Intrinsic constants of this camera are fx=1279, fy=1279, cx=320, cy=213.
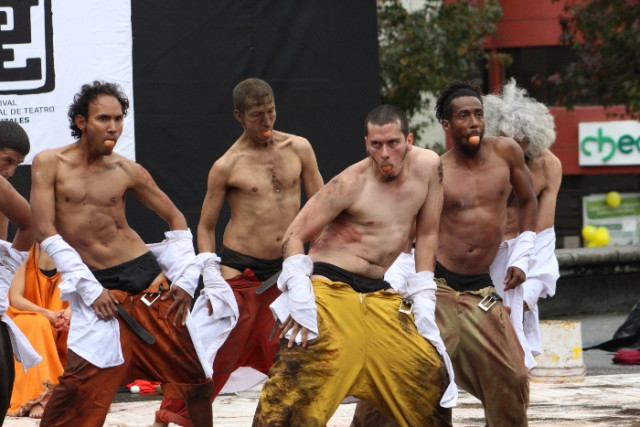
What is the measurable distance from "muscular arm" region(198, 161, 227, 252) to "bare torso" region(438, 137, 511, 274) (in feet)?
4.66

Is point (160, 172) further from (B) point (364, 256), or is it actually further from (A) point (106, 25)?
(B) point (364, 256)

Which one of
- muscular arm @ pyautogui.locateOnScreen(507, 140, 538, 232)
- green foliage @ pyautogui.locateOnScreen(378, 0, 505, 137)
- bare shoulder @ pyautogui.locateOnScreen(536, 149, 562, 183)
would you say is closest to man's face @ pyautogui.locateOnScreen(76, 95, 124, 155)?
muscular arm @ pyautogui.locateOnScreen(507, 140, 538, 232)

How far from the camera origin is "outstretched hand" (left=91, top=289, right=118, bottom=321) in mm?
5914

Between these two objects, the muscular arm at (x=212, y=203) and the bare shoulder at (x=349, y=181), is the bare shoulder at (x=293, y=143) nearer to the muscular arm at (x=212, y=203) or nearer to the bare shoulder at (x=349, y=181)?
the muscular arm at (x=212, y=203)

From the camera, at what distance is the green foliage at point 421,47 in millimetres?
19641

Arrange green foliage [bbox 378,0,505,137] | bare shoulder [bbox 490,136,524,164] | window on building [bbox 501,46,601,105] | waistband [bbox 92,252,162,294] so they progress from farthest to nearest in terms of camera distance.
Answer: window on building [bbox 501,46,601,105], green foliage [bbox 378,0,505,137], bare shoulder [bbox 490,136,524,164], waistband [bbox 92,252,162,294]

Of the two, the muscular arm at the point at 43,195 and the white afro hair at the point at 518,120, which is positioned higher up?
the white afro hair at the point at 518,120

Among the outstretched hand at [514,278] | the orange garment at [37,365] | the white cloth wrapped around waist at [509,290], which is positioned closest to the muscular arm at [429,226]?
the outstretched hand at [514,278]

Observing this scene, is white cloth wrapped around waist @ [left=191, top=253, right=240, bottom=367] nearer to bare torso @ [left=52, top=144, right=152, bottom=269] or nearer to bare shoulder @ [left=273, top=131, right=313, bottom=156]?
bare shoulder @ [left=273, top=131, right=313, bottom=156]

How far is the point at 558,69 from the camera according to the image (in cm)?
2789

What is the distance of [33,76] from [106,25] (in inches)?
24.9

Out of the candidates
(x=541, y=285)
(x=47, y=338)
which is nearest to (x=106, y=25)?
(x=47, y=338)

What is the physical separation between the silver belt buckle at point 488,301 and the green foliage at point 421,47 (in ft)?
43.6

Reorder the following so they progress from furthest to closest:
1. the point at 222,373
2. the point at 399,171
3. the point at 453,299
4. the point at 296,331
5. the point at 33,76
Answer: the point at 33,76
the point at 222,373
the point at 453,299
the point at 399,171
the point at 296,331
